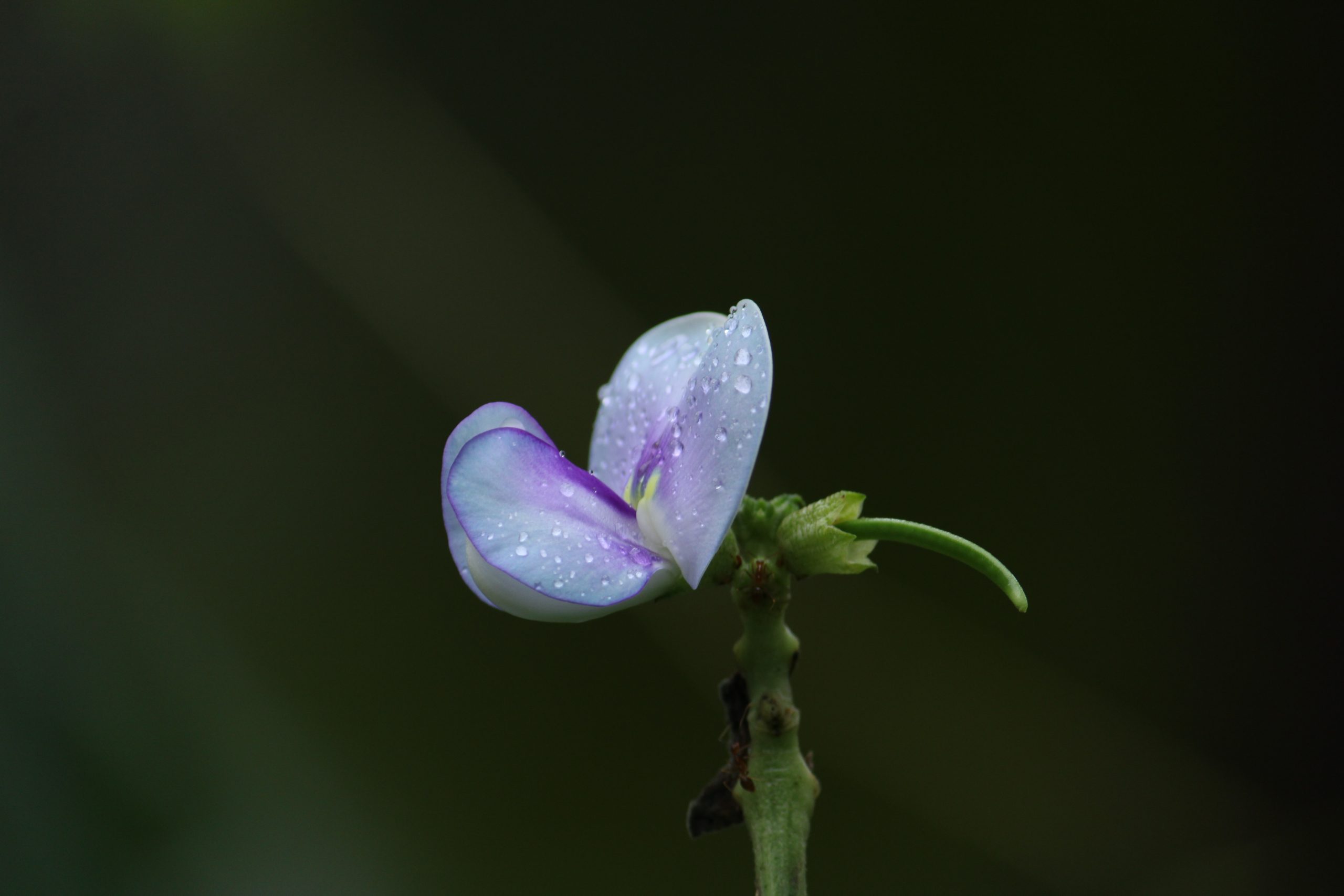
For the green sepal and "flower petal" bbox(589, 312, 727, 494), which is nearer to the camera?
the green sepal

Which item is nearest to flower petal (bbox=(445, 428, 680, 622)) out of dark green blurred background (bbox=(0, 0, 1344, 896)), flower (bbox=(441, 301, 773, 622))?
flower (bbox=(441, 301, 773, 622))

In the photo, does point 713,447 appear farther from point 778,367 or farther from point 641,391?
point 778,367

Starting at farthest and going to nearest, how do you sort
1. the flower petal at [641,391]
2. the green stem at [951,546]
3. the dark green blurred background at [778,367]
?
the dark green blurred background at [778,367] < the flower petal at [641,391] < the green stem at [951,546]

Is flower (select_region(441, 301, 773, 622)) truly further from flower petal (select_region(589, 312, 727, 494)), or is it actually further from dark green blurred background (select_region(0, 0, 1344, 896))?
dark green blurred background (select_region(0, 0, 1344, 896))

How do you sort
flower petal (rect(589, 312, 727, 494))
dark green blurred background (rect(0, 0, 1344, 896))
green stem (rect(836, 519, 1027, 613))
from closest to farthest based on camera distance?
green stem (rect(836, 519, 1027, 613)) → flower petal (rect(589, 312, 727, 494)) → dark green blurred background (rect(0, 0, 1344, 896))

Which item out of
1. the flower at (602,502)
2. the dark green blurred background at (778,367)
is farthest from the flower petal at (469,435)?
the dark green blurred background at (778,367)

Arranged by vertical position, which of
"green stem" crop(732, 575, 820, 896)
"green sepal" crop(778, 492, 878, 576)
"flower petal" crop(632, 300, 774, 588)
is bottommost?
"green stem" crop(732, 575, 820, 896)

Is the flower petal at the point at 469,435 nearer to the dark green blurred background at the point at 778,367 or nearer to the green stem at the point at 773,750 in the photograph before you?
the green stem at the point at 773,750
